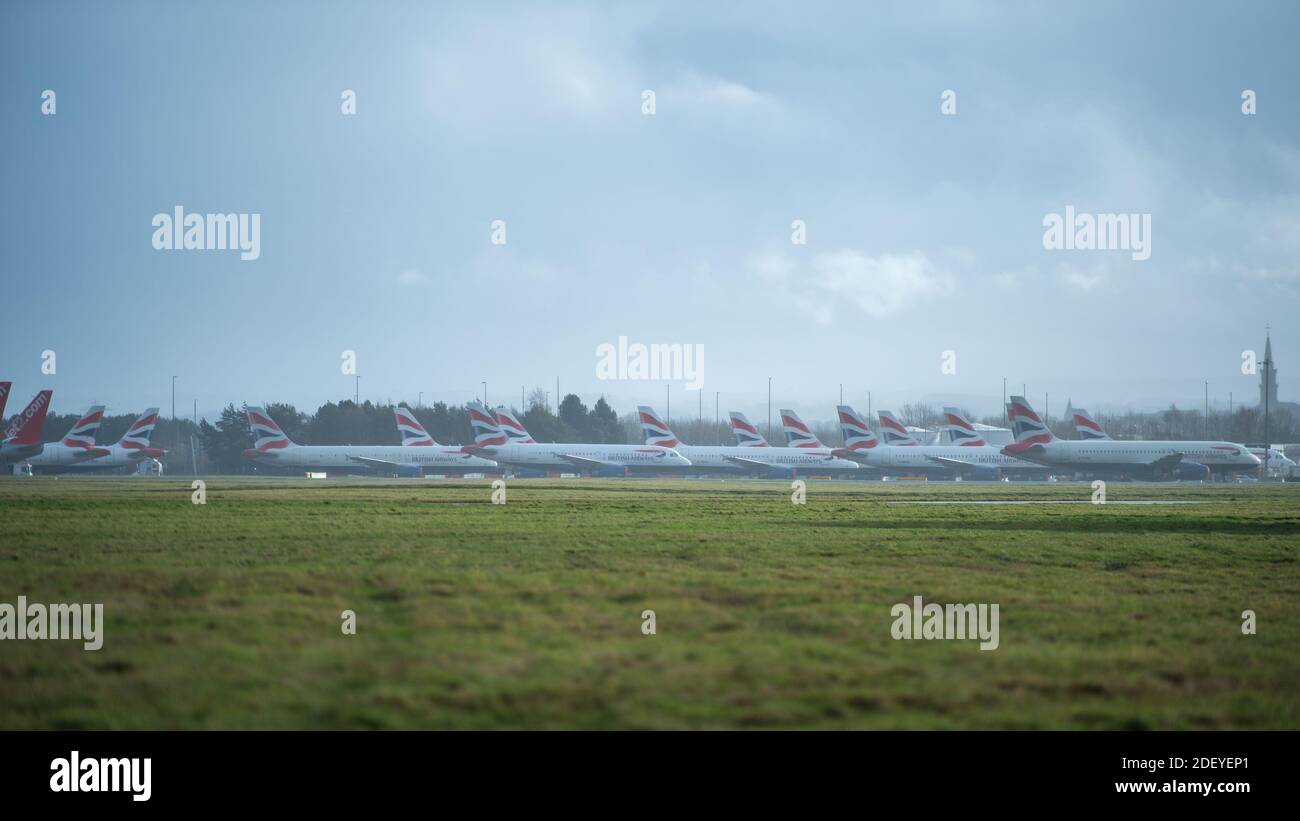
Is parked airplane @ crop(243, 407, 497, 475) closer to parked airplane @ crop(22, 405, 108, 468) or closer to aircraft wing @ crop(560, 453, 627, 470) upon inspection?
aircraft wing @ crop(560, 453, 627, 470)

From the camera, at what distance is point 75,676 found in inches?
388

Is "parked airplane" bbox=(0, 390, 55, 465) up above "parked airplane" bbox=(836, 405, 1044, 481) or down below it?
above

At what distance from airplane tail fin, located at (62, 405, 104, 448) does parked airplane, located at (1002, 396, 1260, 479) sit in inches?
3400

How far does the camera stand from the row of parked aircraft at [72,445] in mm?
83750

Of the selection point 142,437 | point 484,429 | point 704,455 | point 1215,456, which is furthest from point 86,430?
point 1215,456

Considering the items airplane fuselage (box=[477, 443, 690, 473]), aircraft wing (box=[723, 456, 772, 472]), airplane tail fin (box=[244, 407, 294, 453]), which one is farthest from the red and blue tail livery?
airplane tail fin (box=[244, 407, 294, 453])

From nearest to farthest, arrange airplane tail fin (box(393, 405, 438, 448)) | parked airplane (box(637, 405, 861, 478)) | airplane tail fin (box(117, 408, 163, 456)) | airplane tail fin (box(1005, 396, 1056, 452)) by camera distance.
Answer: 1. airplane tail fin (box(1005, 396, 1056, 452))
2. airplane tail fin (box(117, 408, 163, 456))
3. parked airplane (box(637, 405, 861, 478))
4. airplane tail fin (box(393, 405, 438, 448))

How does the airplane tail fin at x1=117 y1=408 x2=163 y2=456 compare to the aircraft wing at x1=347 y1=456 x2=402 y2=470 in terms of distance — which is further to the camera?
the aircraft wing at x1=347 y1=456 x2=402 y2=470

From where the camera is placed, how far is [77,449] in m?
98.0

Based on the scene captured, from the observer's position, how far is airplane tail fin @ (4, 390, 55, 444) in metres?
83.5

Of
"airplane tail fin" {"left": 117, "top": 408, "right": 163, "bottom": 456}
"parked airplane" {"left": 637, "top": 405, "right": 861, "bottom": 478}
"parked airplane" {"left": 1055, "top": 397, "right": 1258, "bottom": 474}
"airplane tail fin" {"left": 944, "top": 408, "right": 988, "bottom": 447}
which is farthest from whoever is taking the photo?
"airplane tail fin" {"left": 944, "top": 408, "right": 988, "bottom": 447}

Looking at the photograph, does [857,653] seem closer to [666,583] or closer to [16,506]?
[666,583]

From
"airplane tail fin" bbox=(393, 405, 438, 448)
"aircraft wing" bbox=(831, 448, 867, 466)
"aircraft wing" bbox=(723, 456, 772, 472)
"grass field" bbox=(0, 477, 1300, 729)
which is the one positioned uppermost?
"airplane tail fin" bbox=(393, 405, 438, 448)
